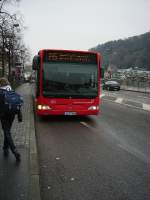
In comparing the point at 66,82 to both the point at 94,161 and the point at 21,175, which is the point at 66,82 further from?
the point at 21,175

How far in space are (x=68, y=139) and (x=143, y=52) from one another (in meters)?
71.8

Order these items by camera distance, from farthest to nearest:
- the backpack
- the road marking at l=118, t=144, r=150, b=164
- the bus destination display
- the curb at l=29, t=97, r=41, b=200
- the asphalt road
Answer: the bus destination display → the road marking at l=118, t=144, r=150, b=164 → the backpack → the asphalt road → the curb at l=29, t=97, r=41, b=200

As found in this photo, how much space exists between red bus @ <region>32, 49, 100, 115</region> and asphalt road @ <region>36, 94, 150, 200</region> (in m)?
0.99

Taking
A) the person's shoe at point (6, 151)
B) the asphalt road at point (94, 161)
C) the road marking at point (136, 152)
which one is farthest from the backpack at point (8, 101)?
the road marking at point (136, 152)

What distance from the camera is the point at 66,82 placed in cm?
1317

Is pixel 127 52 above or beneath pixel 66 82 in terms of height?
above

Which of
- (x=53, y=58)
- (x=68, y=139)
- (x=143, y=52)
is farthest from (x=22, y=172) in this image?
(x=143, y=52)

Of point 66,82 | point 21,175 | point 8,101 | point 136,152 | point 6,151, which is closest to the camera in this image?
point 21,175

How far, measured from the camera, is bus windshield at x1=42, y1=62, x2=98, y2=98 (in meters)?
13.1

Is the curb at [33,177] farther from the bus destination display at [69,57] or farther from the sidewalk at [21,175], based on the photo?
the bus destination display at [69,57]

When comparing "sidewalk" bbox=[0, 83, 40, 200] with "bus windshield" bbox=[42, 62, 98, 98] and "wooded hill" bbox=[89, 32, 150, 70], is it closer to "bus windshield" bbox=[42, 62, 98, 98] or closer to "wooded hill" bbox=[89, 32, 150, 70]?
"bus windshield" bbox=[42, 62, 98, 98]

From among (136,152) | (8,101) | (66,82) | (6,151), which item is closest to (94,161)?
(136,152)

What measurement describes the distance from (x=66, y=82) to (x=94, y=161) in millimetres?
6430

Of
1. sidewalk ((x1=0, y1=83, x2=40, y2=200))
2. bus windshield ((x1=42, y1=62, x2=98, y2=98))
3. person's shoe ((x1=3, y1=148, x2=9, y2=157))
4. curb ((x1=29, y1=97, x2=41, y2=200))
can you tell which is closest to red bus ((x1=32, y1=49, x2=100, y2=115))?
bus windshield ((x1=42, y1=62, x2=98, y2=98))
